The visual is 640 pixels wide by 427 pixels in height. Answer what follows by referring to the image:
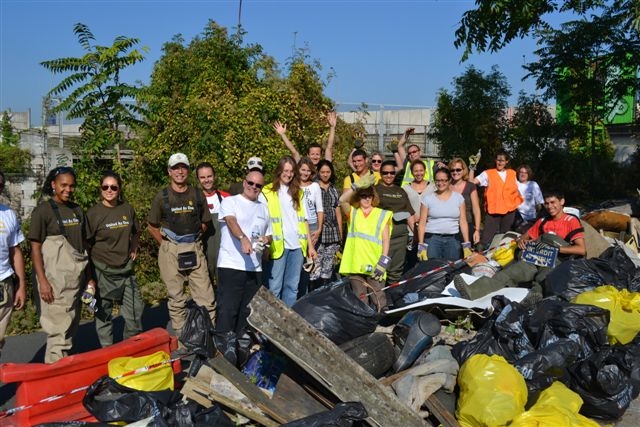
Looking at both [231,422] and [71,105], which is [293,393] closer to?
[231,422]

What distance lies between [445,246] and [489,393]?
3354 millimetres

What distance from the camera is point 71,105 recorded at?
31.3 feet

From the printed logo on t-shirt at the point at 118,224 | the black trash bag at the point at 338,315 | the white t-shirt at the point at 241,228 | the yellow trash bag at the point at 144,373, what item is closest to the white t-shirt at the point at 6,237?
the printed logo on t-shirt at the point at 118,224

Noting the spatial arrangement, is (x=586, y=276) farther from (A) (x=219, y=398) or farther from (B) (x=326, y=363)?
(A) (x=219, y=398)

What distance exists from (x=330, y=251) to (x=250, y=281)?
1560 millimetres

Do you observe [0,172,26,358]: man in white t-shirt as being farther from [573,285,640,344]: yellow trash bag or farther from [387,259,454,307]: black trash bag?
[573,285,640,344]: yellow trash bag

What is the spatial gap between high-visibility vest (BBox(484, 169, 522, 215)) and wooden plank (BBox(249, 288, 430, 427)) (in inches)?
201

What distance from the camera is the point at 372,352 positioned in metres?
4.82

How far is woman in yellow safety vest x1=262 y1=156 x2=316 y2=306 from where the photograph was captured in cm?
643

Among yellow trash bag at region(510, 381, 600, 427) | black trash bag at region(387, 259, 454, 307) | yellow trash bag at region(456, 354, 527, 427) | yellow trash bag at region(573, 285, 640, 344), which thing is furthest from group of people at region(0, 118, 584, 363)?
yellow trash bag at region(510, 381, 600, 427)

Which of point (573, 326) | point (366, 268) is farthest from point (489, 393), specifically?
point (366, 268)

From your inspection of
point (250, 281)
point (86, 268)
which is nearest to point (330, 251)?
point (250, 281)

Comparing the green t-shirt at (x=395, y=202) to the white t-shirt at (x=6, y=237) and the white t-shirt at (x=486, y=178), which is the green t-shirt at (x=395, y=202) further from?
the white t-shirt at (x=6, y=237)

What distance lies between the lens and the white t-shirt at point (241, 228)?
5.83 m
